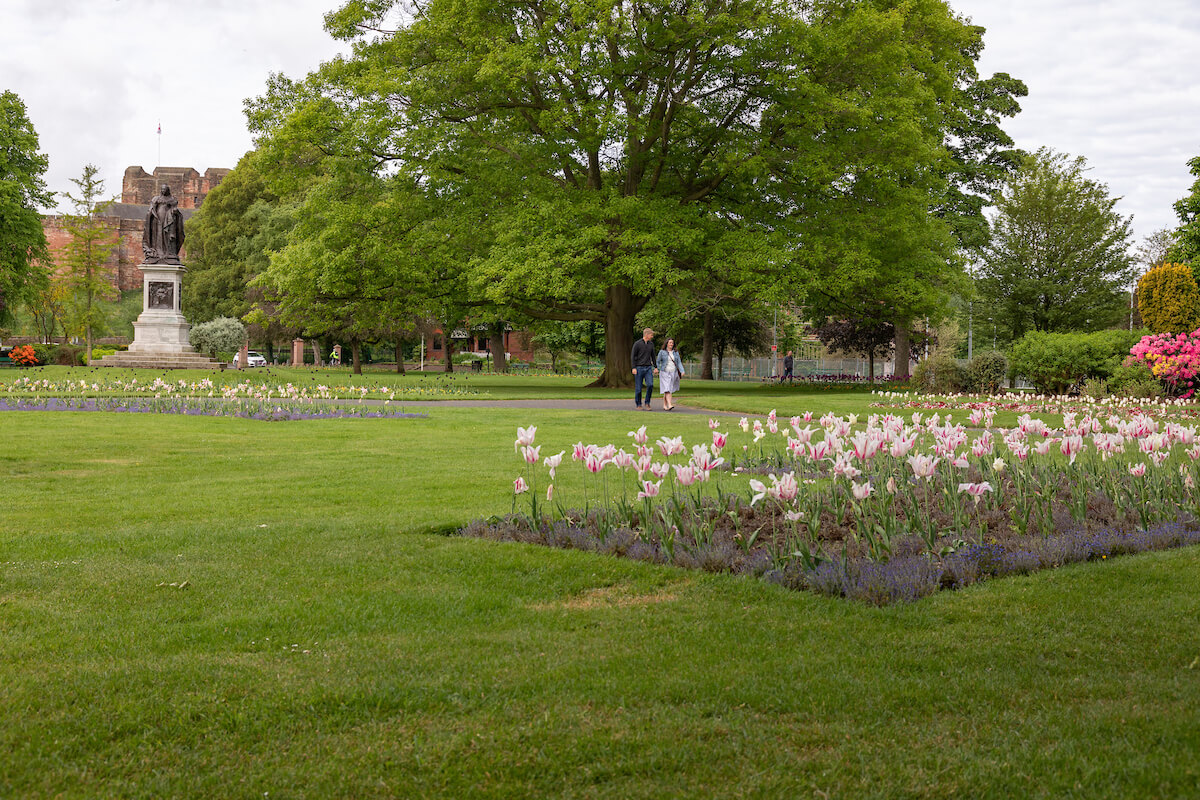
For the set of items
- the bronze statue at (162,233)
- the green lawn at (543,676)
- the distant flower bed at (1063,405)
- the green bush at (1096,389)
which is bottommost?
the green lawn at (543,676)

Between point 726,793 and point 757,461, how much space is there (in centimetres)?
705

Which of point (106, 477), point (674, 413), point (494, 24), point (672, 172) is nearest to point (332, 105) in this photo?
point (494, 24)

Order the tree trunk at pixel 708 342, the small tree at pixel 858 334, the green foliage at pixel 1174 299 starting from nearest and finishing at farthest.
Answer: the green foliage at pixel 1174 299 → the small tree at pixel 858 334 → the tree trunk at pixel 708 342

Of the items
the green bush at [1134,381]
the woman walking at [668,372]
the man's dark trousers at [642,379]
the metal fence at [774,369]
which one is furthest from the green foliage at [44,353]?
the green bush at [1134,381]

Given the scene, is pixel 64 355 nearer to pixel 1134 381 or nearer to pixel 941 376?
pixel 941 376

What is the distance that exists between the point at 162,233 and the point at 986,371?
1170 inches

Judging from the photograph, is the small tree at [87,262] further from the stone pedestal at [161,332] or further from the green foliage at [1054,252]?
the green foliage at [1054,252]

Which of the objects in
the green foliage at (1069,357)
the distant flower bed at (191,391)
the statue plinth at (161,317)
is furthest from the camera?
the statue plinth at (161,317)

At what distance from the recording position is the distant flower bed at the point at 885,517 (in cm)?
559

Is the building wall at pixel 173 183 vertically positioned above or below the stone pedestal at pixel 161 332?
above

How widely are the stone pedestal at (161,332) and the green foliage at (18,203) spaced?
1064 cm

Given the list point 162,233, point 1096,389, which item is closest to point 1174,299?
point 1096,389

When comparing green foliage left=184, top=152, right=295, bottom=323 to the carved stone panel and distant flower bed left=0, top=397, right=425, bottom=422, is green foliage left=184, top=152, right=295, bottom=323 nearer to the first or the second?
the carved stone panel

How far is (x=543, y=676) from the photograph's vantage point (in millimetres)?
3938
